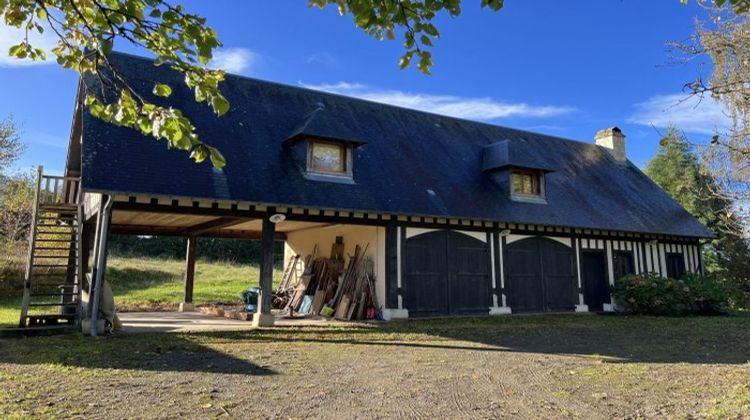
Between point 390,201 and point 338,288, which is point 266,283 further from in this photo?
point 390,201

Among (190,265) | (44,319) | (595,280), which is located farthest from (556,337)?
(190,265)

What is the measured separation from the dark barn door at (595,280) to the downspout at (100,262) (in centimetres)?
1085

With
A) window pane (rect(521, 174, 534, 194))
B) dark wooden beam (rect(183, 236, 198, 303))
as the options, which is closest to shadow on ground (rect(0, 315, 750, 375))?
window pane (rect(521, 174, 534, 194))

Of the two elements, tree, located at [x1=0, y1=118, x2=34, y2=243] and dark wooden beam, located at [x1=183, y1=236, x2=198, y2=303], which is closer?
dark wooden beam, located at [x1=183, y1=236, x2=198, y2=303]

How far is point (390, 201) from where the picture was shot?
10539 mm

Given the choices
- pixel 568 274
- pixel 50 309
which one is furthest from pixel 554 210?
pixel 50 309

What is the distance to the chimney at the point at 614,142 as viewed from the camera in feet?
59.5

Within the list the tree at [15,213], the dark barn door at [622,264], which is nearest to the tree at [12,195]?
the tree at [15,213]

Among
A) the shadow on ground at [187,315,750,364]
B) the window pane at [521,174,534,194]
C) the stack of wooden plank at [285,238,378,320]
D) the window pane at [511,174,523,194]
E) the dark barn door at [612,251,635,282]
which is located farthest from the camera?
the dark barn door at [612,251,635,282]

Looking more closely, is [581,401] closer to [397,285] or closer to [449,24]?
[449,24]

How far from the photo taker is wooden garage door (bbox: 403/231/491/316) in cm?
1080

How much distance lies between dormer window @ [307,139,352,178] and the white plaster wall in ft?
4.74

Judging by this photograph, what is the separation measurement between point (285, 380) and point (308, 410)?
3.61 ft

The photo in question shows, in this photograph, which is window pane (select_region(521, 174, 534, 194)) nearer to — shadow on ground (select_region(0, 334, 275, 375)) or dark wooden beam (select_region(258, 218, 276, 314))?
dark wooden beam (select_region(258, 218, 276, 314))
